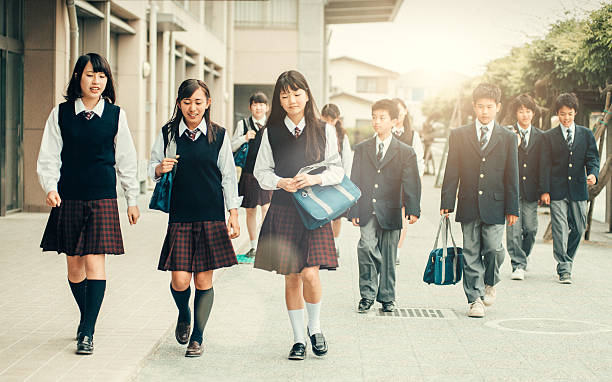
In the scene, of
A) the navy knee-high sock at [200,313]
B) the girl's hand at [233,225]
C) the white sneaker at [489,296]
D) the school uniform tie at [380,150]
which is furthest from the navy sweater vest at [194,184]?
the white sneaker at [489,296]

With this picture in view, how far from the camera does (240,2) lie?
33.2 m

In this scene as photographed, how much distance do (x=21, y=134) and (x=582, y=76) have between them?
9.65 m

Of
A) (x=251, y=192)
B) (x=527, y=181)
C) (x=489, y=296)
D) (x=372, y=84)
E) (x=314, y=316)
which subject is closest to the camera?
(x=314, y=316)

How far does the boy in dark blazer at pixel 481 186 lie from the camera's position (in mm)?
6855

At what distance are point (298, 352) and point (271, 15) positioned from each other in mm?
29087

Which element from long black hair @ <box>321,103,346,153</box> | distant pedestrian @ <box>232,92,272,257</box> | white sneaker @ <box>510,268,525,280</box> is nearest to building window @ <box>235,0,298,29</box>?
long black hair @ <box>321,103,346,153</box>

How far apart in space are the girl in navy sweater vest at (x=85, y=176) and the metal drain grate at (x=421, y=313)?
8.43 ft

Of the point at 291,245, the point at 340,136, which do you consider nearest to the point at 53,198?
the point at 291,245

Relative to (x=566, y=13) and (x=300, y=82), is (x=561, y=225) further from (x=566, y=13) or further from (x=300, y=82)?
(x=566, y=13)

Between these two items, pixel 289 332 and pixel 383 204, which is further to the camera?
pixel 383 204

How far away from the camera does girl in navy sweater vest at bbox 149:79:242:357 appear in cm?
518

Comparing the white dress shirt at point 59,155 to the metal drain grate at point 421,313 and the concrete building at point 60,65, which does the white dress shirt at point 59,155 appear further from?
the concrete building at point 60,65

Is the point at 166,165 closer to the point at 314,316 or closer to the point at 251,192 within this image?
the point at 314,316

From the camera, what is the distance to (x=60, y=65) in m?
13.0
